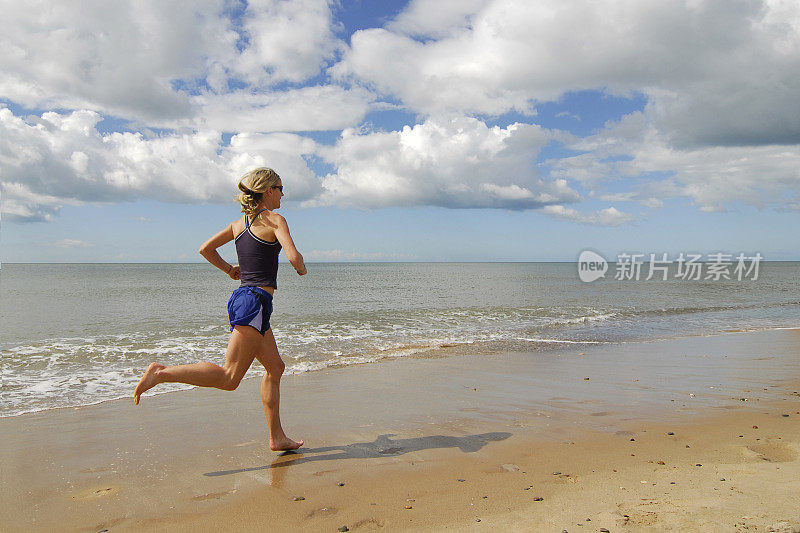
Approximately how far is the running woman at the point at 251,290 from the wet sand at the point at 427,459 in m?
0.78

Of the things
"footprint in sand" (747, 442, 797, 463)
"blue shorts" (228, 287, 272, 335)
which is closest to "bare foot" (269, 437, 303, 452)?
"blue shorts" (228, 287, 272, 335)

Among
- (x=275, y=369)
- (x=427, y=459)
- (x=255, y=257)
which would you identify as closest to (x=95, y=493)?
(x=275, y=369)

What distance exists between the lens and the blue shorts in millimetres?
3877

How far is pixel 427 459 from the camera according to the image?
4.12 metres

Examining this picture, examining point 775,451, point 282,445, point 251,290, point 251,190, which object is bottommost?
point 282,445

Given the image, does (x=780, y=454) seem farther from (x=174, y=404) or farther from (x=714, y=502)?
(x=174, y=404)

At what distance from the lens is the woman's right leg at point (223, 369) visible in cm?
377

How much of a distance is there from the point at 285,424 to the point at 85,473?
6.02ft

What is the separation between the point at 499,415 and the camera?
18.1 ft

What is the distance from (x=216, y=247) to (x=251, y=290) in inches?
28.7

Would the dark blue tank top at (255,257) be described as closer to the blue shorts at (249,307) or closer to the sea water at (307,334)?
the blue shorts at (249,307)

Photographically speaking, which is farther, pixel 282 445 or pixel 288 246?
pixel 282 445

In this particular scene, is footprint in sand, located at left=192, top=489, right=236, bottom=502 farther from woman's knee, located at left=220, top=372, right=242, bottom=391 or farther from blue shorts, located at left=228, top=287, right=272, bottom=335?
blue shorts, located at left=228, top=287, right=272, bottom=335
